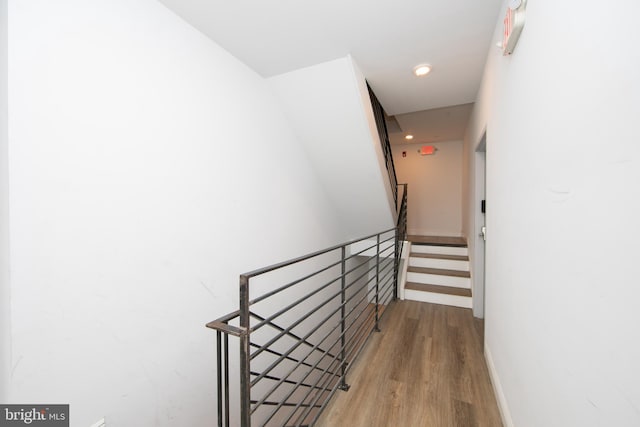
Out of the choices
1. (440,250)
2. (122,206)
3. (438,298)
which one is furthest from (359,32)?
(440,250)

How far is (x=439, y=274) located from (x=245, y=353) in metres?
3.28

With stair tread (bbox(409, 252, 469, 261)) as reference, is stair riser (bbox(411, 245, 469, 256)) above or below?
above

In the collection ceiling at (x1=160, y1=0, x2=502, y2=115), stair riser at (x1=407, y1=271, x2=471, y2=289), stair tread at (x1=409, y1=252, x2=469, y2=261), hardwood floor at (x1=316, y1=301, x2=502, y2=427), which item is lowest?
hardwood floor at (x1=316, y1=301, x2=502, y2=427)

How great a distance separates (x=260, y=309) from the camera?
2.18 m

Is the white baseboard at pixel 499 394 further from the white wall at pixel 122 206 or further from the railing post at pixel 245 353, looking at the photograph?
the white wall at pixel 122 206

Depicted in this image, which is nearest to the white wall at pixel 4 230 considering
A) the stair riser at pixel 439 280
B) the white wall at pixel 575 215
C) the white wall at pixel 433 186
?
the white wall at pixel 575 215

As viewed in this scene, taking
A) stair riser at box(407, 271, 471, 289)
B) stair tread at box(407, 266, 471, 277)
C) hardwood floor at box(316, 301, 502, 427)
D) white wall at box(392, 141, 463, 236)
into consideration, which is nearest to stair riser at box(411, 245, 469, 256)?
stair tread at box(407, 266, 471, 277)

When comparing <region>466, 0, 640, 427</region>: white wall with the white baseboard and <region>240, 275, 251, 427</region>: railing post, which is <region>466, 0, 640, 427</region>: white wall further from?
<region>240, 275, 251, 427</region>: railing post

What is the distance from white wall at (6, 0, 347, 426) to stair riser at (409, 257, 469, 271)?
2.82 metres

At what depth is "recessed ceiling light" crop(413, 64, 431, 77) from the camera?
215cm

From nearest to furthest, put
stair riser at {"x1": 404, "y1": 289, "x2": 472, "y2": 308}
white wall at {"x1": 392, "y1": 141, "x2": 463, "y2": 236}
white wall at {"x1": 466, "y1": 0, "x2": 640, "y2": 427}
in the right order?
white wall at {"x1": 466, "y1": 0, "x2": 640, "y2": 427} → stair riser at {"x1": 404, "y1": 289, "x2": 472, "y2": 308} → white wall at {"x1": 392, "y1": 141, "x2": 463, "y2": 236}

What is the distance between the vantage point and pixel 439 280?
11.6 ft

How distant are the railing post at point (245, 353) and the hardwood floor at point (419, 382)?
2.33 ft

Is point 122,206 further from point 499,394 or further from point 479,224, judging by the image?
point 479,224
